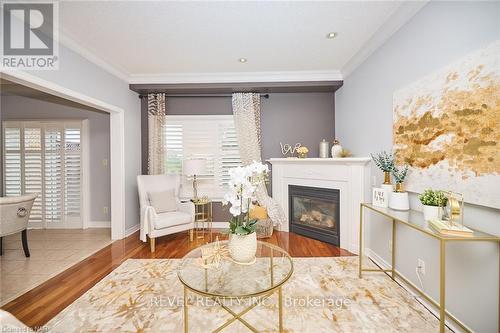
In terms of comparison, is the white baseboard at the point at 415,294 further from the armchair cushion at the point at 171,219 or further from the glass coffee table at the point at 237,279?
the armchair cushion at the point at 171,219

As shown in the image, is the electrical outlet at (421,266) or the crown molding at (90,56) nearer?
the electrical outlet at (421,266)

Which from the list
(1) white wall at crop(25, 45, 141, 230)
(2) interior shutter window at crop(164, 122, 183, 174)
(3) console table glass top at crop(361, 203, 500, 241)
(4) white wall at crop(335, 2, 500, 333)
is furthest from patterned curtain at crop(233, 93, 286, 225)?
(3) console table glass top at crop(361, 203, 500, 241)

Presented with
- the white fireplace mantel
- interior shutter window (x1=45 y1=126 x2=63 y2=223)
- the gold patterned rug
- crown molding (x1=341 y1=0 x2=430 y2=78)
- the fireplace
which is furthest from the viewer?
interior shutter window (x1=45 y1=126 x2=63 y2=223)

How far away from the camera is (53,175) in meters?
4.08

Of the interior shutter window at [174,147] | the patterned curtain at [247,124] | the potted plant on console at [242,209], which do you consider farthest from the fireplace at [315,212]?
the interior shutter window at [174,147]

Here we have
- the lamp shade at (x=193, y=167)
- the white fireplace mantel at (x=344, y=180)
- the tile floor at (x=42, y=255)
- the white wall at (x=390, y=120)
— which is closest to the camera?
the white wall at (x=390, y=120)

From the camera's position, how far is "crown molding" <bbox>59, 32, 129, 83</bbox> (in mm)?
2408

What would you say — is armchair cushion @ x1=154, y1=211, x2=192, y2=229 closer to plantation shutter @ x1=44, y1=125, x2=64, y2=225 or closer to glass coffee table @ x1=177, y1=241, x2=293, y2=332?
glass coffee table @ x1=177, y1=241, x2=293, y2=332

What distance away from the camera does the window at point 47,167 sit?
4.00 metres

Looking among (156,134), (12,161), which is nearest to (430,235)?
(156,134)

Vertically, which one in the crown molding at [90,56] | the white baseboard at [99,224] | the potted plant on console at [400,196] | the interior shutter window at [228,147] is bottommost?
the white baseboard at [99,224]

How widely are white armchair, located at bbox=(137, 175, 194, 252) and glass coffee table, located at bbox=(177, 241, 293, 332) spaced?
148cm

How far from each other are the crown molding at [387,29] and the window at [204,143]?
2239mm

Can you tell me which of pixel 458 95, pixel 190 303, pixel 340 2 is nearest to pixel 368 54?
pixel 340 2
